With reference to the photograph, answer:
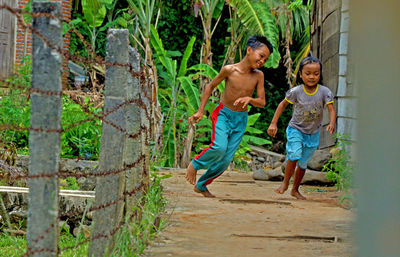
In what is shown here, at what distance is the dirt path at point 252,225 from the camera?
143 inches

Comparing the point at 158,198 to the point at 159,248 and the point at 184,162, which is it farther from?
the point at 184,162

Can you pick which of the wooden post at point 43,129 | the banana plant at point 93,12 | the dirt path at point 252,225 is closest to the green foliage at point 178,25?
the banana plant at point 93,12

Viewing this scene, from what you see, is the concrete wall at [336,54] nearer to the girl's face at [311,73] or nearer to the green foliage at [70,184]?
the girl's face at [311,73]

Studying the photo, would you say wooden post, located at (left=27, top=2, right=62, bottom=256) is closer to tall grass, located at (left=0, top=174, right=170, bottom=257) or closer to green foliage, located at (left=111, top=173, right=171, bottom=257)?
tall grass, located at (left=0, top=174, right=170, bottom=257)

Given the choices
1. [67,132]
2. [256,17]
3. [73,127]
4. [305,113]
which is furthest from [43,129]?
[256,17]

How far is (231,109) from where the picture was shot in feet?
19.8

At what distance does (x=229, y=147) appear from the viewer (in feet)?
20.0

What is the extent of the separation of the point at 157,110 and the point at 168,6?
5.62 meters

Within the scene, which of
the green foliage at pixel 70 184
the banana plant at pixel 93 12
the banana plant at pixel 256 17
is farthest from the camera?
the banana plant at pixel 93 12

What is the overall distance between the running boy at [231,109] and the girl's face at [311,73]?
0.50 meters

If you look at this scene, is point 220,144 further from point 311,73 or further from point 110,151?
point 110,151

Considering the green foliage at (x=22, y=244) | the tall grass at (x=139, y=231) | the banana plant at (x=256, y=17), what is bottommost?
the green foliage at (x=22, y=244)

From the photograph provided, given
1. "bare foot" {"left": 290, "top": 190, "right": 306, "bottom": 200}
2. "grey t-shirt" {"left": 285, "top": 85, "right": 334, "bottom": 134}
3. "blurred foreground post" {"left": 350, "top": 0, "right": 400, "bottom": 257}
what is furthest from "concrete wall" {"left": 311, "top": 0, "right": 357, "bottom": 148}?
"blurred foreground post" {"left": 350, "top": 0, "right": 400, "bottom": 257}

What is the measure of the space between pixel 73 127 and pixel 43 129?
23.7 inches
